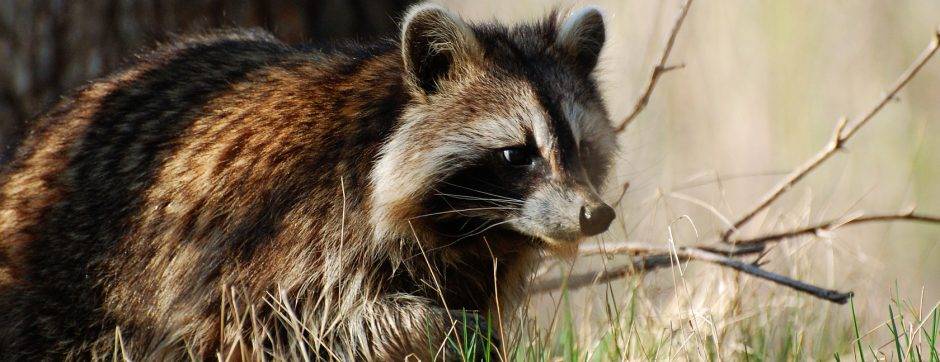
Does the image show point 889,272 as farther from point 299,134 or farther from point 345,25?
point 299,134

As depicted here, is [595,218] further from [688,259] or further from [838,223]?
[838,223]

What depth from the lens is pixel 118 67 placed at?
496 centimetres

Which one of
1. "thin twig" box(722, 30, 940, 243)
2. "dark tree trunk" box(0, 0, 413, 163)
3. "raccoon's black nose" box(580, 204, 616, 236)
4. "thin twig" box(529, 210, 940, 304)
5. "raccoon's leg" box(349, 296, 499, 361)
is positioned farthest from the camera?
"dark tree trunk" box(0, 0, 413, 163)

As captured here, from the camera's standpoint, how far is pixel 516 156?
394cm

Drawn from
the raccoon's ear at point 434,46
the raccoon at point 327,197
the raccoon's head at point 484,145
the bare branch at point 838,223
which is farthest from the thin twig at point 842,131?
the raccoon's ear at point 434,46

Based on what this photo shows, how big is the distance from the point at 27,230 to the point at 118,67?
3.22 feet

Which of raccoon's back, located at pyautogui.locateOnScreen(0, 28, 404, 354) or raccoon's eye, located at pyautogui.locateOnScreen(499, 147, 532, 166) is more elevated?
raccoon's eye, located at pyautogui.locateOnScreen(499, 147, 532, 166)

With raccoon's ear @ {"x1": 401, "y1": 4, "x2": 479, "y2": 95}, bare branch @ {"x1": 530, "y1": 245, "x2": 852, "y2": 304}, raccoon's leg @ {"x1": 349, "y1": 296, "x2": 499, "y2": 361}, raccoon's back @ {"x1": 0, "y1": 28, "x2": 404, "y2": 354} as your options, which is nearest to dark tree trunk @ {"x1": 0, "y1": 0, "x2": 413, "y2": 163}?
raccoon's back @ {"x1": 0, "y1": 28, "x2": 404, "y2": 354}

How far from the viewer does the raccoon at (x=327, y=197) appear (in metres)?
3.96

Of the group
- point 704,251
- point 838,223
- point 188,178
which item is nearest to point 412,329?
point 188,178

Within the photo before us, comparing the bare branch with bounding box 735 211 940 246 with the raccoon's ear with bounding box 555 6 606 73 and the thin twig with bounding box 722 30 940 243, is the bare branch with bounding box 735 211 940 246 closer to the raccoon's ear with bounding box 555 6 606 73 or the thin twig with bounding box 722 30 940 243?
the thin twig with bounding box 722 30 940 243

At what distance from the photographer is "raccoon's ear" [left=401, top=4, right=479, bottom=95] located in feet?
13.3

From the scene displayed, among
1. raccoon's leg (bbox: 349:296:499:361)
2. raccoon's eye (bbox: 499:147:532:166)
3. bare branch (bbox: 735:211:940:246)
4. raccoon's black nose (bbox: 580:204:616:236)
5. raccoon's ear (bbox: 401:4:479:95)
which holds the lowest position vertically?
raccoon's leg (bbox: 349:296:499:361)

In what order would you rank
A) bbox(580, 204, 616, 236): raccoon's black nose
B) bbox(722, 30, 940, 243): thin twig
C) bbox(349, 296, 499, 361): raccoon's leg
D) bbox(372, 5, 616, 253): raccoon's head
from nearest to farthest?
bbox(580, 204, 616, 236): raccoon's black nose < bbox(372, 5, 616, 253): raccoon's head < bbox(349, 296, 499, 361): raccoon's leg < bbox(722, 30, 940, 243): thin twig
